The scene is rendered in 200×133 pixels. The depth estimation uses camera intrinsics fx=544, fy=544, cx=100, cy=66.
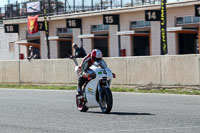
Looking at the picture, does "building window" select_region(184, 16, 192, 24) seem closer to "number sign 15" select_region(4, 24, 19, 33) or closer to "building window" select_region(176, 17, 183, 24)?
"building window" select_region(176, 17, 183, 24)

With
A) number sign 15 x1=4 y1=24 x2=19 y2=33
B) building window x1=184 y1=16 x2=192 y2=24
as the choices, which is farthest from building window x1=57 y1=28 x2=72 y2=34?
building window x1=184 y1=16 x2=192 y2=24

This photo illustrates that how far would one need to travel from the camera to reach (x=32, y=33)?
139ft

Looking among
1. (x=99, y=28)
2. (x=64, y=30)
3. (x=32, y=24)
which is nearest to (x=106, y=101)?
(x=99, y=28)

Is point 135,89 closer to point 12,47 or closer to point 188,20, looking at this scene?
point 188,20

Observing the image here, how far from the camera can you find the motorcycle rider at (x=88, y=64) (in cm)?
1215

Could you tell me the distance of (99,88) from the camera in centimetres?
1201

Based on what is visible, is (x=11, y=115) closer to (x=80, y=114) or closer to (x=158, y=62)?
(x=80, y=114)

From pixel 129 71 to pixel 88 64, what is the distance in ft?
25.8

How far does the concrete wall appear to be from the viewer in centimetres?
1814

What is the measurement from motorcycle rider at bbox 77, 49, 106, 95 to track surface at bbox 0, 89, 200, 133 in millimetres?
811

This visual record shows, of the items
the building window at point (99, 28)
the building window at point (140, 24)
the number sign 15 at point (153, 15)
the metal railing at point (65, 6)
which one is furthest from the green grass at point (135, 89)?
the building window at point (99, 28)

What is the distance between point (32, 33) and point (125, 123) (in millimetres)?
32933

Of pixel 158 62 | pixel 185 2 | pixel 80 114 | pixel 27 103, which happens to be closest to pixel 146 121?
pixel 80 114

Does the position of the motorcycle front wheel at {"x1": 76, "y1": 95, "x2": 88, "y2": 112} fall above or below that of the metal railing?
below
